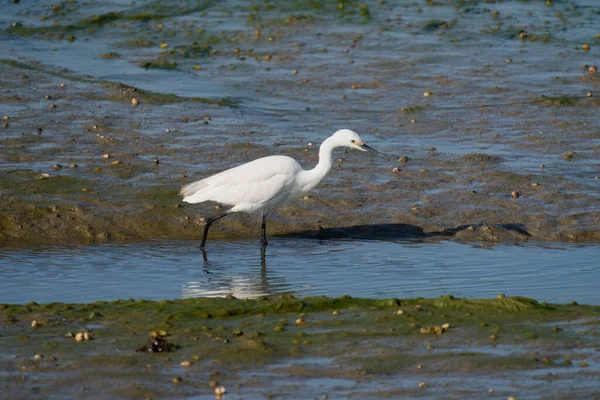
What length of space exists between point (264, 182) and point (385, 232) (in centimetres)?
152

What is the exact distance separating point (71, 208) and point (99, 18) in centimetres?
1038

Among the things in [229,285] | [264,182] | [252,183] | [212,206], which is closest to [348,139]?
[264,182]

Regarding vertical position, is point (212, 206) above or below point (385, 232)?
above

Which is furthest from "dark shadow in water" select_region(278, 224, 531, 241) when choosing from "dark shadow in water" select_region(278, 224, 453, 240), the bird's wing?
the bird's wing

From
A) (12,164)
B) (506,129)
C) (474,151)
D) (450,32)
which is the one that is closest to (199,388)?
(12,164)

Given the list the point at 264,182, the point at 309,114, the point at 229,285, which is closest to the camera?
the point at 229,285

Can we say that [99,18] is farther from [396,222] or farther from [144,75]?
[396,222]

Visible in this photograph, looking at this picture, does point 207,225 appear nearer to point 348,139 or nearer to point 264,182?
point 264,182

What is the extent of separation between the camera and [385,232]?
1145 cm

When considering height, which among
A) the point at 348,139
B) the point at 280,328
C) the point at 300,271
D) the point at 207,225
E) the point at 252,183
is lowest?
the point at 300,271

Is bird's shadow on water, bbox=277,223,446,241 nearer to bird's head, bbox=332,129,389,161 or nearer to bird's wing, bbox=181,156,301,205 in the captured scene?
bird's wing, bbox=181,156,301,205

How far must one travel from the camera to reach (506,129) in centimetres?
1462

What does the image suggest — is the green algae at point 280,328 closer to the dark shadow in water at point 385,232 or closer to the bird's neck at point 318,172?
the bird's neck at point 318,172

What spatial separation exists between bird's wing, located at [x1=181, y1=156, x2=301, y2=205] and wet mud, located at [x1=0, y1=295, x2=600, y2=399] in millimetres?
2758
